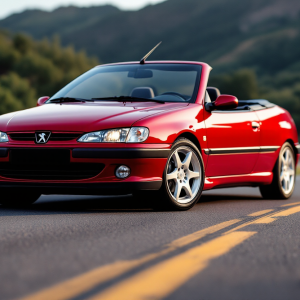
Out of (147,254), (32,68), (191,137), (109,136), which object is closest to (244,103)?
(191,137)

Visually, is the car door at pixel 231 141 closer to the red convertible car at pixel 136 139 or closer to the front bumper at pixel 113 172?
the red convertible car at pixel 136 139

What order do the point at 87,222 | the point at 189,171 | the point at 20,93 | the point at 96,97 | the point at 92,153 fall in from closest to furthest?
the point at 87,222
the point at 92,153
the point at 189,171
the point at 96,97
the point at 20,93

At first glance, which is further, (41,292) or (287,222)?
(287,222)

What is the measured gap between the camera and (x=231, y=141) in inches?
331

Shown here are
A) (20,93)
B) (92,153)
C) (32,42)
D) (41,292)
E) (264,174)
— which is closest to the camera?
(41,292)

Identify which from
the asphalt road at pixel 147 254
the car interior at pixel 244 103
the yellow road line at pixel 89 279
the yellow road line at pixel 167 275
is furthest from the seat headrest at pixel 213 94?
the yellow road line at pixel 89 279

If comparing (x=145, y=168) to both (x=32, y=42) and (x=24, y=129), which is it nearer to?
(x=24, y=129)

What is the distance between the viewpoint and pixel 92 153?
6898mm

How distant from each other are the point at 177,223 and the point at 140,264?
1996 mm

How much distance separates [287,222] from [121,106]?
7.16 ft

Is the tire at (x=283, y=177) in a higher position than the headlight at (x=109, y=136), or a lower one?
lower

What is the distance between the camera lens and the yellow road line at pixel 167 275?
11.8 ft

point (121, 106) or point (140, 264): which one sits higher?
point (121, 106)

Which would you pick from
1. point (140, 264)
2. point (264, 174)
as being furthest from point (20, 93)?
point (140, 264)
